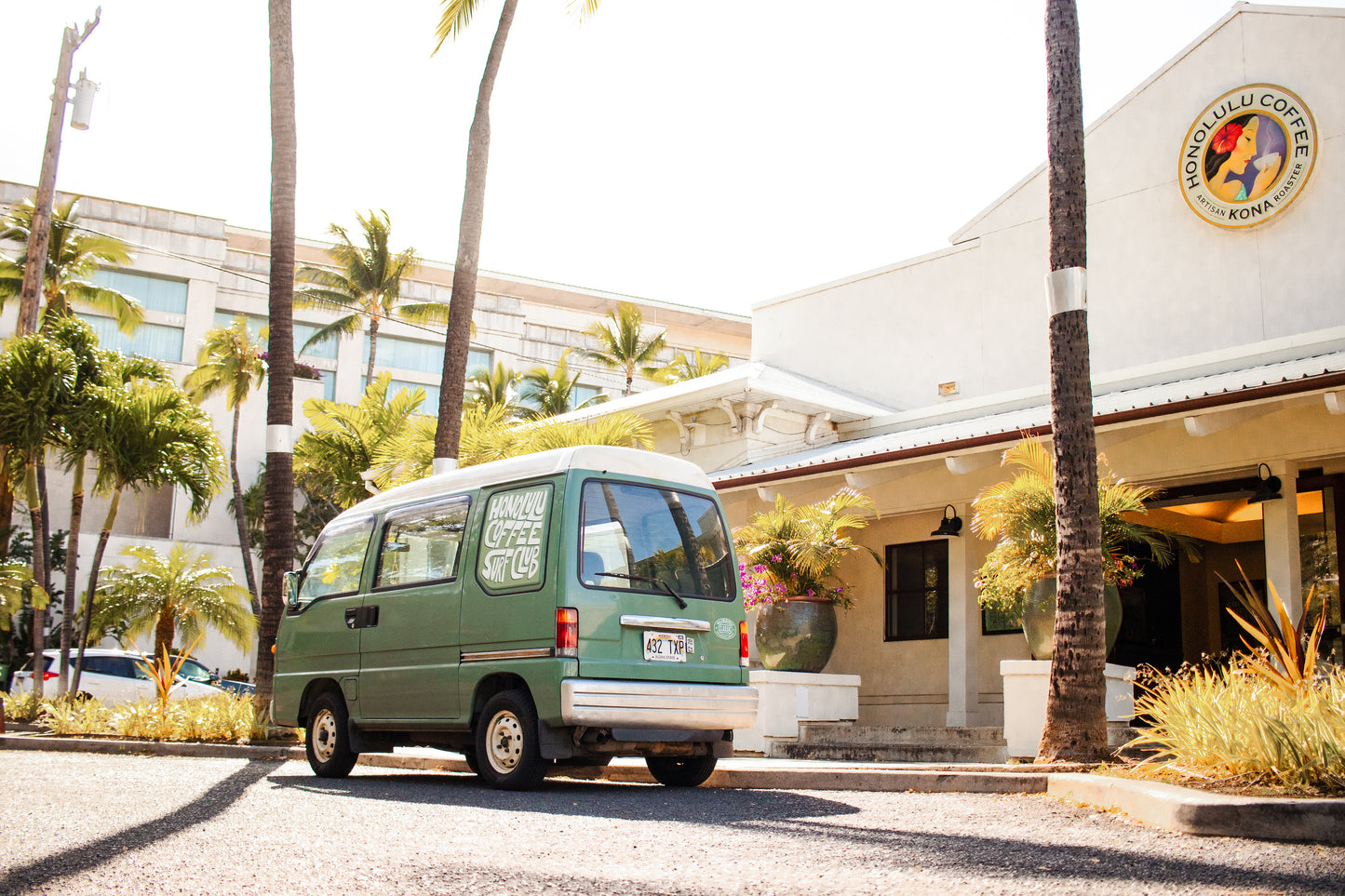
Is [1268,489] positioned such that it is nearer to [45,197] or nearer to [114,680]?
[45,197]

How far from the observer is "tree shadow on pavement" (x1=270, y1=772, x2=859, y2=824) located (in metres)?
6.46

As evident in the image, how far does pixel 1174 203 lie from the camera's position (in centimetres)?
1425

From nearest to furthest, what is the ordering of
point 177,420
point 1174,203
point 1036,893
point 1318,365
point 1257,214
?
point 1036,893 < point 1318,365 < point 1257,214 < point 1174,203 < point 177,420

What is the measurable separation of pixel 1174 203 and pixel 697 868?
12282 mm

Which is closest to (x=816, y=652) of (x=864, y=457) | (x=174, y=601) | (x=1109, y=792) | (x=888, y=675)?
(x=864, y=457)

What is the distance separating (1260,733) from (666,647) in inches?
145

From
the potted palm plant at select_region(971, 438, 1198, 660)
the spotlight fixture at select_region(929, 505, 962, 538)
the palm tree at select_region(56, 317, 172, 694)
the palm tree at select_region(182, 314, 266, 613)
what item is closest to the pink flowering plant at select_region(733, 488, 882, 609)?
the spotlight fixture at select_region(929, 505, 962, 538)

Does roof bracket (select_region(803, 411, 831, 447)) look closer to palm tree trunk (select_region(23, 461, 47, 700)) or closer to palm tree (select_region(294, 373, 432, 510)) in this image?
palm tree (select_region(294, 373, 432, 510))

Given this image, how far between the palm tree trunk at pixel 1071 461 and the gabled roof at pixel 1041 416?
2.70m

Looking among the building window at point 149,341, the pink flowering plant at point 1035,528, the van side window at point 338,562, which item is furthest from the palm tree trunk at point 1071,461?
the building window at point 149,341

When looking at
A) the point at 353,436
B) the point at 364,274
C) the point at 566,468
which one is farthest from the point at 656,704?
the point at 364,274

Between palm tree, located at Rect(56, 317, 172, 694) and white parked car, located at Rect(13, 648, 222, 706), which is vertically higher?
palm tree, located at Rect(56, 317, 172, 694)

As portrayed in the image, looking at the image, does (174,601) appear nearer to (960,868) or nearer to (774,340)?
(774,340)

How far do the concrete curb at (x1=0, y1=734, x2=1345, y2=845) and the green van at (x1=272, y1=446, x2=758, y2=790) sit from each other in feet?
2.47
